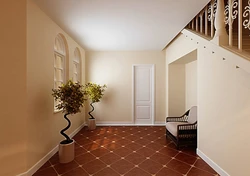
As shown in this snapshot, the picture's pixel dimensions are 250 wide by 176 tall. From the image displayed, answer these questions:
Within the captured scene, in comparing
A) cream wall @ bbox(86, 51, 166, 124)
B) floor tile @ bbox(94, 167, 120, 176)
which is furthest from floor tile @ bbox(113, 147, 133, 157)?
cream wall @ bbox(86, 51, 166, 124)

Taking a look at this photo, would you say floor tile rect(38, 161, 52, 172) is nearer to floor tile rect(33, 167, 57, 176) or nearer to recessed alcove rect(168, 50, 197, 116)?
floor tile rect(33, 167, 57, 176)

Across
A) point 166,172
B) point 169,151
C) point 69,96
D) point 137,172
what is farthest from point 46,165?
point 169,151

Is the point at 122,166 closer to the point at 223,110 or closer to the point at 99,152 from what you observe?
the point at 99,152

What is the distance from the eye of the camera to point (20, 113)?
2418 mm

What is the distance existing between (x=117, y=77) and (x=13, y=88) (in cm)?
391

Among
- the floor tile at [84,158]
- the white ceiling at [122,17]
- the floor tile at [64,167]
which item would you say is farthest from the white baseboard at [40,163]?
the white ceiling at [122,17]

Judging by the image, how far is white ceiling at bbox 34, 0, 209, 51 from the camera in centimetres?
264

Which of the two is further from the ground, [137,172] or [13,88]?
[13,88]

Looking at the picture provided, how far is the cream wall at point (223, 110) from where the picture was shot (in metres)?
2.11

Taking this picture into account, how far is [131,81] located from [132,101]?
809 mm

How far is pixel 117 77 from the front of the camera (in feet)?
19.5

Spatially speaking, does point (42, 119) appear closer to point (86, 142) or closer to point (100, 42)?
point (86, 142)

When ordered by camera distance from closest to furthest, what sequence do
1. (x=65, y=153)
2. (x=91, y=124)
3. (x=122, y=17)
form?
(x=65, y=153)
(x=122, y=17)
(x=91, y=124)

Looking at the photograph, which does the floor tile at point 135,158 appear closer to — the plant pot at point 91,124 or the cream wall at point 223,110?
the cream wall at point 223,110
